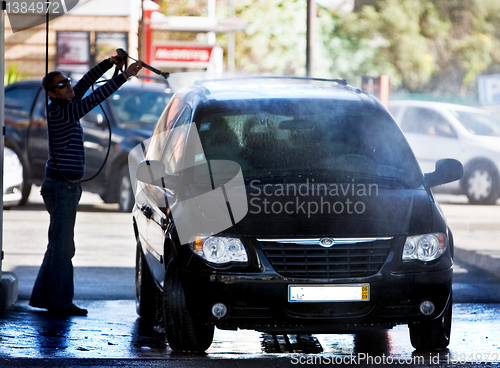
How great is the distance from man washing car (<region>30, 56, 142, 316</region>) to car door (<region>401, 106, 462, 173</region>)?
10.7 meters

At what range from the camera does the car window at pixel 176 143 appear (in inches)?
243

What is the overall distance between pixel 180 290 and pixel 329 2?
39490 millimetres

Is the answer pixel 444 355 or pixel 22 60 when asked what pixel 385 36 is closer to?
pixel 22 60

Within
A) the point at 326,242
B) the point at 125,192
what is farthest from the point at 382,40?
the point at 326,242

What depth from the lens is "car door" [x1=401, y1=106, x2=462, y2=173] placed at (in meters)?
16.7

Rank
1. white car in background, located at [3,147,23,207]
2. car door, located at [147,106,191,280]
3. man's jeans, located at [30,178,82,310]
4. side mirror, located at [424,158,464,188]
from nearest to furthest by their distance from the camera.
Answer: car door, located at [147,106,191,280], side mirror, located at [424,158,464,188], man's jeans, located at [30,178,82,310], white car in background, located at [3,147,23,207]

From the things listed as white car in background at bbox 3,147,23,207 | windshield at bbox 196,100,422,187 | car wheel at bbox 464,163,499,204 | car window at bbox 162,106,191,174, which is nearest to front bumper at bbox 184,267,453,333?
windshield at bbox 196,100,422,187

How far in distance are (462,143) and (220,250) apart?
1228 centimetres

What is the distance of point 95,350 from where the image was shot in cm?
567

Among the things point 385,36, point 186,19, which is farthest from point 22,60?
point 385,36

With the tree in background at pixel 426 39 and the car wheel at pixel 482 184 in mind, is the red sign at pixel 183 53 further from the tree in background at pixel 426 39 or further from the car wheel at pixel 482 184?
the car wheel at pixel 482 184

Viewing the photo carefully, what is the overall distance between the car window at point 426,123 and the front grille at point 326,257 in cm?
1199

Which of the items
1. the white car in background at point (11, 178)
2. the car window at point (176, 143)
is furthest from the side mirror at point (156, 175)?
the white car in background at point (11, 178)

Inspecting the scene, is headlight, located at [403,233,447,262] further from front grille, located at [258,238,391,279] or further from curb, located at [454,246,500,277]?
curb, located at [454,246,500,277]
